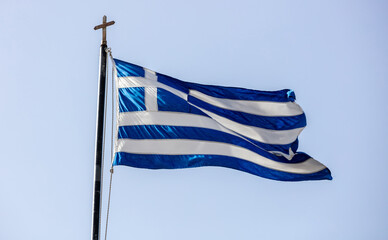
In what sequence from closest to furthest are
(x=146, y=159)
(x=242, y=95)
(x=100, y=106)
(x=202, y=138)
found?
(x=100, y=106) < (x=146, y=159) < (x=202, y=138) < (x=242, y=95)

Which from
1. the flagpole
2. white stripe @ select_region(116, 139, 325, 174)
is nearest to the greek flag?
white stripe @ select_region(116, 139, 325, 174)

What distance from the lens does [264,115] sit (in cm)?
1634

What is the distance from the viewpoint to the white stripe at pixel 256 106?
15.8 m

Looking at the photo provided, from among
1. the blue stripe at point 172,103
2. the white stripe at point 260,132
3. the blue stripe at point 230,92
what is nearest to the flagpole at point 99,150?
the blue stripe at point 172,103

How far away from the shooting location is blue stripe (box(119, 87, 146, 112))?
566 inches

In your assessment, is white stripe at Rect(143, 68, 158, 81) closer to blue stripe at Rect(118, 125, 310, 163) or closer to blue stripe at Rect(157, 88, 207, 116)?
blue stripe at Rect(157, 88, 207, 116)

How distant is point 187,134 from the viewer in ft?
49.1

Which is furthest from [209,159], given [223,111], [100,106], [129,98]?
[100,106]

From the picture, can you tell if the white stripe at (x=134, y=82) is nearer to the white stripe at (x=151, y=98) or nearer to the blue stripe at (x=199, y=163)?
the white stripe at (x=151, y=98)

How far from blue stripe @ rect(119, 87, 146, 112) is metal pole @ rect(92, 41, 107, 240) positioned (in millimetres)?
1609

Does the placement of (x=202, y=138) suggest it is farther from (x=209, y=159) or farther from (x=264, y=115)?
(x=264, y=115)

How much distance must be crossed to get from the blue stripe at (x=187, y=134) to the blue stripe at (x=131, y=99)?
49 cm

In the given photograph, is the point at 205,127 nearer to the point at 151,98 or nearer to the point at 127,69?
the point at 151,98

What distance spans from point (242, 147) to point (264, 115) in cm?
137
